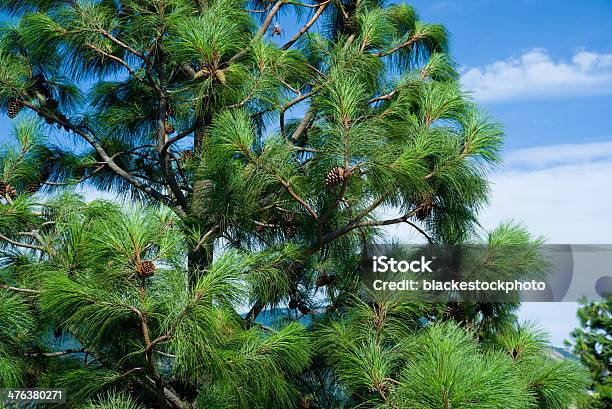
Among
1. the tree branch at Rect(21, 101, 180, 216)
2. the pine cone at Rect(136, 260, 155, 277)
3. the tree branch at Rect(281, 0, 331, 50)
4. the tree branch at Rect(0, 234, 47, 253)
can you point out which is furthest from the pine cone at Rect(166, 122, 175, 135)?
the pine cone at Rect(136, 260, 155, 277)

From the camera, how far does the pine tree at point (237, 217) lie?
→ 4.67 ft

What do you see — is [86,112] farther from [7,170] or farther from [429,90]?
[429,90]

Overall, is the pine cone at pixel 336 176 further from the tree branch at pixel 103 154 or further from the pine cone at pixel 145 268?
the tree branch at pixel 103 154

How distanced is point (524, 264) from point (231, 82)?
898mm

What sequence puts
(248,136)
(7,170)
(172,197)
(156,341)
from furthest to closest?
(172,197)
(7,170)
(248,136)
(156,341)

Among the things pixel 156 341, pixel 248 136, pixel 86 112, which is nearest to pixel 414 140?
pixel 248 136

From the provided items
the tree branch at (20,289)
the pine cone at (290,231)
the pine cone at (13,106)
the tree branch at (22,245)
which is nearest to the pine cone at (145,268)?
the tree branch at (20,289)

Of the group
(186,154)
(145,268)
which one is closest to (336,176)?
(145,268)

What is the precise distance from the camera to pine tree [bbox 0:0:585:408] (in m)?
1.42

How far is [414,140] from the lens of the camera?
1817 millimetres

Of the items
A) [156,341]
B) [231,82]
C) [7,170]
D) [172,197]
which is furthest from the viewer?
[172,197]

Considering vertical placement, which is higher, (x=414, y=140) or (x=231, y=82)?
(x=231, y=82)

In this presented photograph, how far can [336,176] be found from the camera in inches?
63.9

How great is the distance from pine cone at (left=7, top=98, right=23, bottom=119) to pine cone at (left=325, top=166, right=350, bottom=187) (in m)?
1.07
